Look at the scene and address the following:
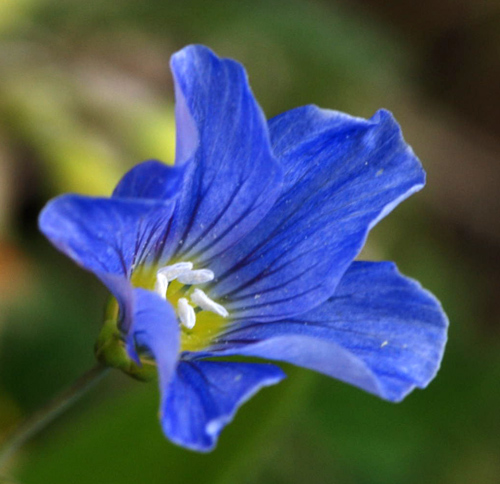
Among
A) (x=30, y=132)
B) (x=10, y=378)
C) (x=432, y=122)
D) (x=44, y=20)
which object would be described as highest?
(x=44, y=20)

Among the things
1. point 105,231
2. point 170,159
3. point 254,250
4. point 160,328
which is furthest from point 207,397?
point 170,159

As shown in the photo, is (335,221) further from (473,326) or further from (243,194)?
(473,326)

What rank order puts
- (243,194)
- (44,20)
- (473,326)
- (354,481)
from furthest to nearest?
(473,326), (44,20), (354,481), (243,194)

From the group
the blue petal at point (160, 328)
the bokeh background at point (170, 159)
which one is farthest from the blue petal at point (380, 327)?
the bokeh background at point (170, 159)

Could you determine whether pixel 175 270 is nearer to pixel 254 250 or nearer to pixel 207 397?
pixel 254 250

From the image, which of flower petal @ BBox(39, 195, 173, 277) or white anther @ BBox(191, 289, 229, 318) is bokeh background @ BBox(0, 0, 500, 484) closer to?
white anther @ BBox(191, 289, 229, 318)

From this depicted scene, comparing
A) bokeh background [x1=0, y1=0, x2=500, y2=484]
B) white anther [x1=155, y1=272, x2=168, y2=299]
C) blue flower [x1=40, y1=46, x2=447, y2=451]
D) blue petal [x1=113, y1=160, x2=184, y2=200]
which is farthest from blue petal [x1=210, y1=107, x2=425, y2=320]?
bokeh background [x1=0, y1=0, x2=500, y2=484]

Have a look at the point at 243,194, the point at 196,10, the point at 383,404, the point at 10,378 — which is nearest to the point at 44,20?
the point at 196,10
